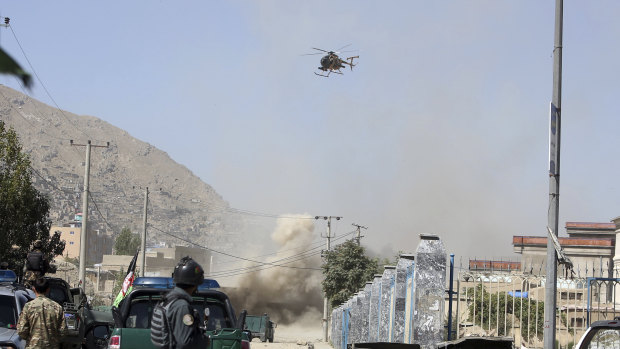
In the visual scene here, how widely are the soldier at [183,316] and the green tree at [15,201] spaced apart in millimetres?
24150

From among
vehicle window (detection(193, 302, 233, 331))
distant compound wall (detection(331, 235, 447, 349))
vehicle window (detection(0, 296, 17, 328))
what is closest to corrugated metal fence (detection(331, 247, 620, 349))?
distant compound wall (detection(331, 235, 447, 349))

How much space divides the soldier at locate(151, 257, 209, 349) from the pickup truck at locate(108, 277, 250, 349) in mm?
3749

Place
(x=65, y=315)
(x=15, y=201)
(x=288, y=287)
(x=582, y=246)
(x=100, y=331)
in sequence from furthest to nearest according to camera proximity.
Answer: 1. (x=288, y=287)
2. (x=582, y=246)
3. (x=15, y=201)
4. (x=100, y=331)
5. (x=65, y=315)

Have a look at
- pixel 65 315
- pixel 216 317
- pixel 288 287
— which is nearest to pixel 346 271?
pixel 288 287

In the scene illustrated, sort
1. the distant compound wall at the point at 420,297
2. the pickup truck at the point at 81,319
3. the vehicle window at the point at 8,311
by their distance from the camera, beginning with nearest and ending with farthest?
1. the vehicle window at the point at 8,311
2. the distant compound wall at the point at 420,297
3. the pickup truck at the point at 81,319

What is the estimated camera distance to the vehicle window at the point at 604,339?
32.8 feet

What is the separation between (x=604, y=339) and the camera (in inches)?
396

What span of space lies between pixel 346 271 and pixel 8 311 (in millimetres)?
48999

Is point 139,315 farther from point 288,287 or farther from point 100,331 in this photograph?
point 288,287

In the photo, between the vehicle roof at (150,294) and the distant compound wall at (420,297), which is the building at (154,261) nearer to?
the distant compound wall at (420,297)

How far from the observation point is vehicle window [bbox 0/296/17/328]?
12.2 metres

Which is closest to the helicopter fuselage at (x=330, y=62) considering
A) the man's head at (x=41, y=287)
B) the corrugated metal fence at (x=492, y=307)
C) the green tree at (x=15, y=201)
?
the green tree at (x=15, y=201)

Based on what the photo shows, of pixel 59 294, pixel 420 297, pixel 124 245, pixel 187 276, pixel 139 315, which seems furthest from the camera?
pixel 124 245

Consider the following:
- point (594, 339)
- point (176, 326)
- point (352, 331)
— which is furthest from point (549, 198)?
point (352, 331)
